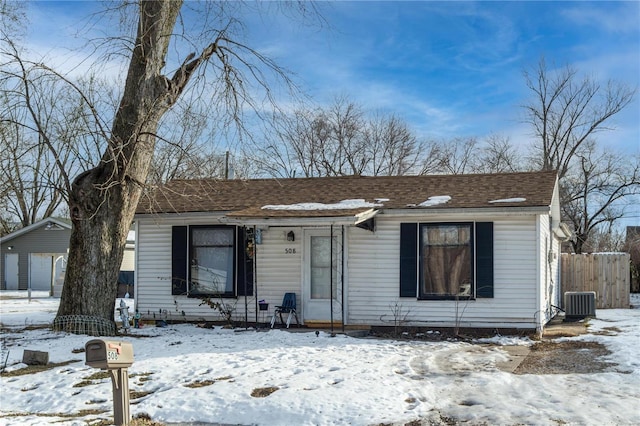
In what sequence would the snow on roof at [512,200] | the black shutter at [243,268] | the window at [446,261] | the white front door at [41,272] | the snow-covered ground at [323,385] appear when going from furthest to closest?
the white front door at [41,272]
the black shutter at [243,268]
the window at [446,261]
the snow on roof at [512,200]
the snow-covered ground at [323,385]

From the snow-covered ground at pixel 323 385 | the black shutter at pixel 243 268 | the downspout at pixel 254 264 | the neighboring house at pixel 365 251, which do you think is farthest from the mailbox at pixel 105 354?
the black shutter at pixel 243 268

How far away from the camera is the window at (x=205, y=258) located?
47.2 ft

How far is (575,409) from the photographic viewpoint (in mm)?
6754

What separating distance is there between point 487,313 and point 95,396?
305 inches

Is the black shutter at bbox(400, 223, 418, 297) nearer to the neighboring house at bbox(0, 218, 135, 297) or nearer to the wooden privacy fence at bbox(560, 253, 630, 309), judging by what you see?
the wooden privacy fence at bbox(560, 253, 630, 309)

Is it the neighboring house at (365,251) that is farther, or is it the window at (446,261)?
the window at (446,261)

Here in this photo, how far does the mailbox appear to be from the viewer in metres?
5.86

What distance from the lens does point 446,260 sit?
42.8ft

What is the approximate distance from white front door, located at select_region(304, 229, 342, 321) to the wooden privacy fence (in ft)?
29.0

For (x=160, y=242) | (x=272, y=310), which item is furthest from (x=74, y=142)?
(x=272, y=310)

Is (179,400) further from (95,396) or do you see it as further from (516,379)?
(516,379)

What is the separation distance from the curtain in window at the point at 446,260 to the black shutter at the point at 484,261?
0.18 m

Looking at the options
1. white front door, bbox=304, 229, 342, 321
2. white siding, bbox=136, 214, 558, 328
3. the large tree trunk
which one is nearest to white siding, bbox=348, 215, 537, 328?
white siding, bbox=136, 214, 558, 328

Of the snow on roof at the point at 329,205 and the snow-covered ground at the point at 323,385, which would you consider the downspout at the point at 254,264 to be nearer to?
the snow on roof at the point at 329,205
